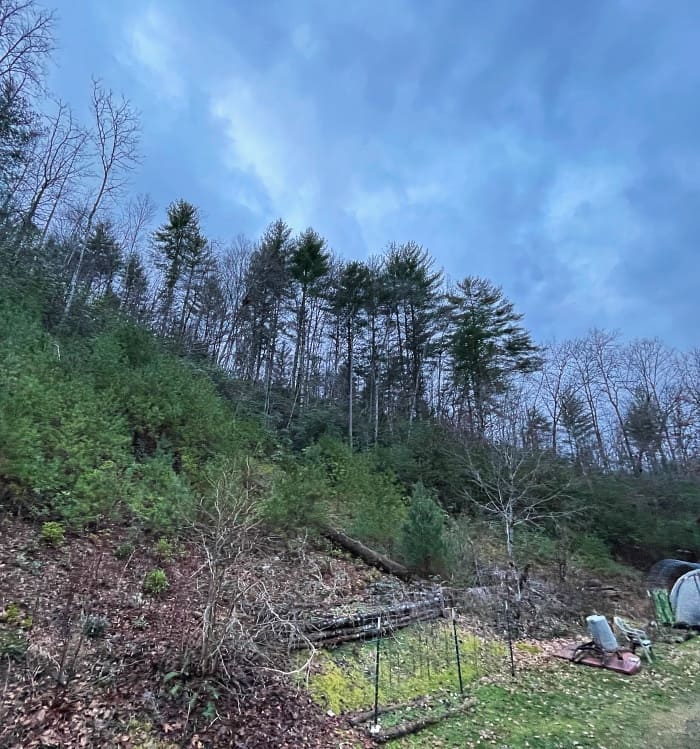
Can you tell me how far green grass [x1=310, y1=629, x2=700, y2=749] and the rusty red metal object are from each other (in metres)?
0.14

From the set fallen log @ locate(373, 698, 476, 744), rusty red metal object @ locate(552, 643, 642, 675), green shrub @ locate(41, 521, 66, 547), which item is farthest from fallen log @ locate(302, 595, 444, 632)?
green shrub @ locate(41, 521, 66, 547)

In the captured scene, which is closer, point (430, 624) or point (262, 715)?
point (262, 715)

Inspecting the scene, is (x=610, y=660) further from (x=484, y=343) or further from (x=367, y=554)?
(x=484, y=343)

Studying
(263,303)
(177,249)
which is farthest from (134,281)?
(263,303)

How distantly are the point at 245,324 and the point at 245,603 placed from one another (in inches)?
548

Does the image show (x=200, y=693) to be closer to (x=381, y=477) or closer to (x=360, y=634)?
(x=360, y=634)

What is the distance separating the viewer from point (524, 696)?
4758 millimetres

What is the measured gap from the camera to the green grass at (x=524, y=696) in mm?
3842

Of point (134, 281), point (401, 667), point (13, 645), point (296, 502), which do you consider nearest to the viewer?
point (13, 645)

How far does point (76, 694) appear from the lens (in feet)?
10.0

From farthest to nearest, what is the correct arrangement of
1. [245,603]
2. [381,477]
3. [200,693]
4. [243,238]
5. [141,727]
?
[243,238] → [381,477] → [245,603] → [200,693] → [141,727]

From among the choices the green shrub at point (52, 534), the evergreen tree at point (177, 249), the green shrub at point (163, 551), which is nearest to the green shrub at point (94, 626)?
the green shrub at point (52, 534)

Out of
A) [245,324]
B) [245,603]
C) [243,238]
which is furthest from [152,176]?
[245,603]

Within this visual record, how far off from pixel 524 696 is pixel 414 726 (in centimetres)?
178
